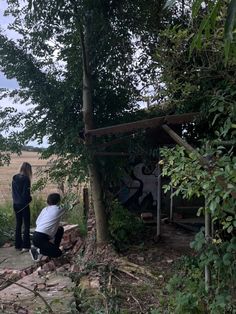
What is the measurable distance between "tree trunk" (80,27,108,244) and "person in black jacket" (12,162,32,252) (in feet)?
5.39

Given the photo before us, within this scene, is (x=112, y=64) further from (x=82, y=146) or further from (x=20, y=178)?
(x=20, y=178)

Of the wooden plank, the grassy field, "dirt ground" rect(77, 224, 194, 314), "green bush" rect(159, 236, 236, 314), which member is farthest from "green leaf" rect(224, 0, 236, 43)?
the grassy field

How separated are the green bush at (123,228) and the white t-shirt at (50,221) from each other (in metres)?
0.91

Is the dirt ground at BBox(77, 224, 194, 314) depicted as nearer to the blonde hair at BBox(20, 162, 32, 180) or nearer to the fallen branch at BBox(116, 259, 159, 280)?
the fallen branch at BBox(116, 259, 159, 280)

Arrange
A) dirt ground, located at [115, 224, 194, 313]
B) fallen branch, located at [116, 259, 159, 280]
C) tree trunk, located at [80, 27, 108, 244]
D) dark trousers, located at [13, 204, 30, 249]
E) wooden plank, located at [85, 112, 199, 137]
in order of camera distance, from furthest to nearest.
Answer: dark trousers, located at [13, 204, 30, 249] < tree trunk, located at [80, 27, 108, 244] < fallen branch, located at [116, 259, 159, 280] < wooden plank, located at [85, 112, 199, 137] < dirt ground, located at [115, 224, 194, 313]

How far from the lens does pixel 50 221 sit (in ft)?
25.3

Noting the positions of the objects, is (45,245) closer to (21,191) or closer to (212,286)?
(21,191)

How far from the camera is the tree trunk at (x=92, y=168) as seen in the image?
276 inches

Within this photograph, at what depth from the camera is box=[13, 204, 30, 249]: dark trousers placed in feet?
29.1

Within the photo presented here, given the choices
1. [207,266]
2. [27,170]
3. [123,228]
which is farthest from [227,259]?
[27,170]

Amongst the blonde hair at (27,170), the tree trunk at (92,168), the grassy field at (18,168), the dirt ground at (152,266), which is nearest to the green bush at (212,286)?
the dirt ground at (152,266)

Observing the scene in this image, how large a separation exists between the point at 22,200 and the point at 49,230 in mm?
1289

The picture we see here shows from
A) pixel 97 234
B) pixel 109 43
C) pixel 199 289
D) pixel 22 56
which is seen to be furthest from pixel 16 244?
pixel 199 289

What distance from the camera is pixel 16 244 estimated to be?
9.06m
